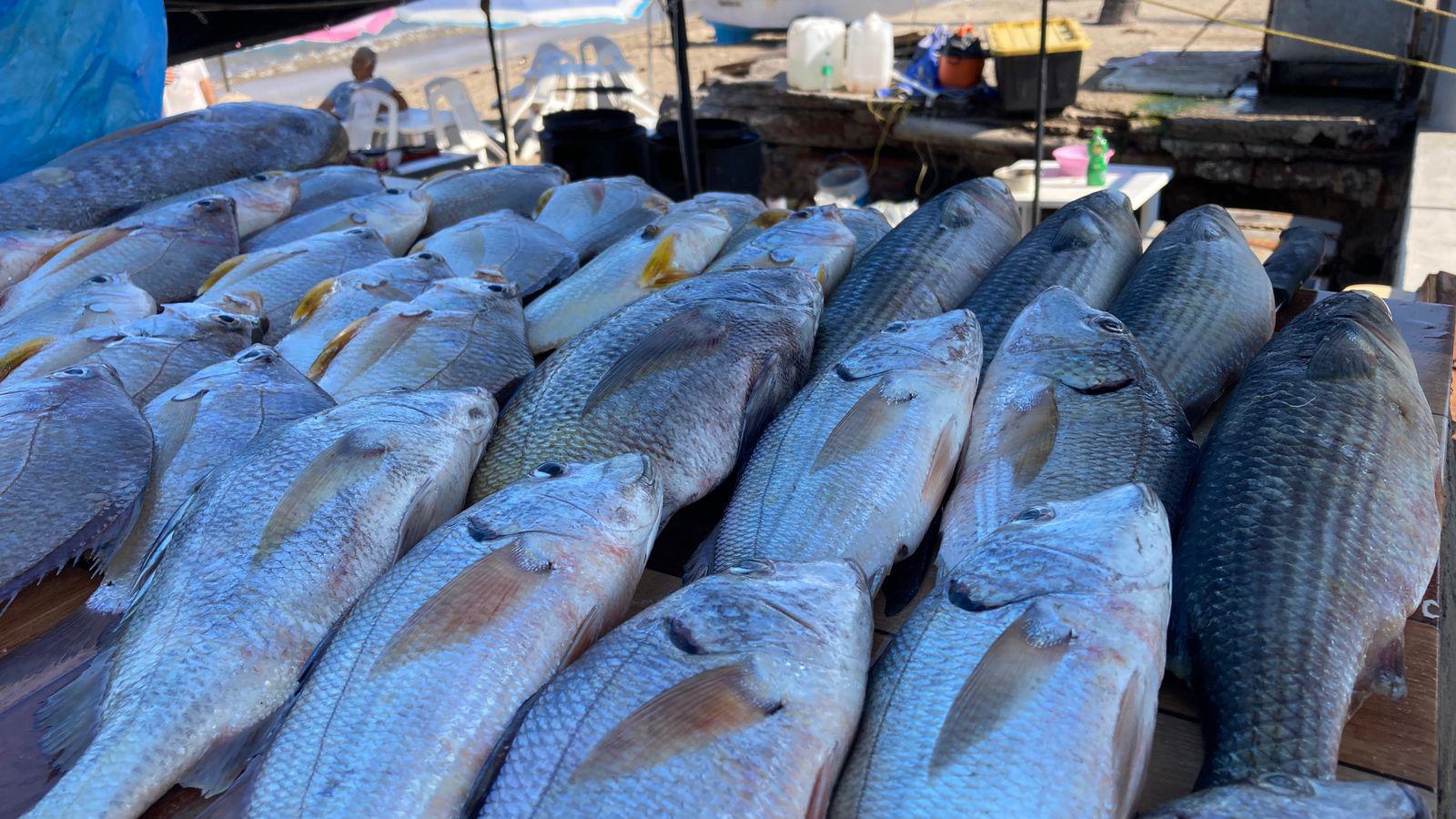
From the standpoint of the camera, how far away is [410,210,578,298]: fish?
308cm

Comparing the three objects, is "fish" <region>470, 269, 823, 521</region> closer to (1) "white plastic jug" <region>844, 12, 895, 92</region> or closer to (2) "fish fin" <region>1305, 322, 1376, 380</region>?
(2) "fish fin" <region>1305, 322, 1376, 380</region>

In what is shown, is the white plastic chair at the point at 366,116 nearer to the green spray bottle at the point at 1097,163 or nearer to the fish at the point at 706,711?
the green spray bottle at the point at 1097,163

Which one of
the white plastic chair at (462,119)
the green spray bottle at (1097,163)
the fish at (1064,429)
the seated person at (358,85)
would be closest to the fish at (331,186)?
the fish at (1064,429)

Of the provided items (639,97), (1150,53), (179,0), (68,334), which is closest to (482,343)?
(68,334)

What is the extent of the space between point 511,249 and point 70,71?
8.21ft

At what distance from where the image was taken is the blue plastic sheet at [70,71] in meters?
3.85

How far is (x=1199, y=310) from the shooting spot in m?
2.33

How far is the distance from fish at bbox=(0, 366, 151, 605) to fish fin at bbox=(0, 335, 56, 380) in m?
0.36

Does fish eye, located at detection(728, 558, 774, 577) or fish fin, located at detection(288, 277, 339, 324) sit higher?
fish fin, located at detection(288, 277, 339, 324)

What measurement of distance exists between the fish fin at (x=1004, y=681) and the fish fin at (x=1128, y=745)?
0.10 meters

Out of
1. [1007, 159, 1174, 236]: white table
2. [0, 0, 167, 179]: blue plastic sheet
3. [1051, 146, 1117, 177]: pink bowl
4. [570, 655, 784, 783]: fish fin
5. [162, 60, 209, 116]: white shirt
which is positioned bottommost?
[1007, 159, 1174, 236]: white table

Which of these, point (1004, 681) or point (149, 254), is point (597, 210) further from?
point (1004, 681)

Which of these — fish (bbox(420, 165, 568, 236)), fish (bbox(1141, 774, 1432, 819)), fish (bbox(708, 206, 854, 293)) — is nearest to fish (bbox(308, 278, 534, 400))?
fish (bbox(708, 206, 854, 293))

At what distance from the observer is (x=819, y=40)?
10.7m
